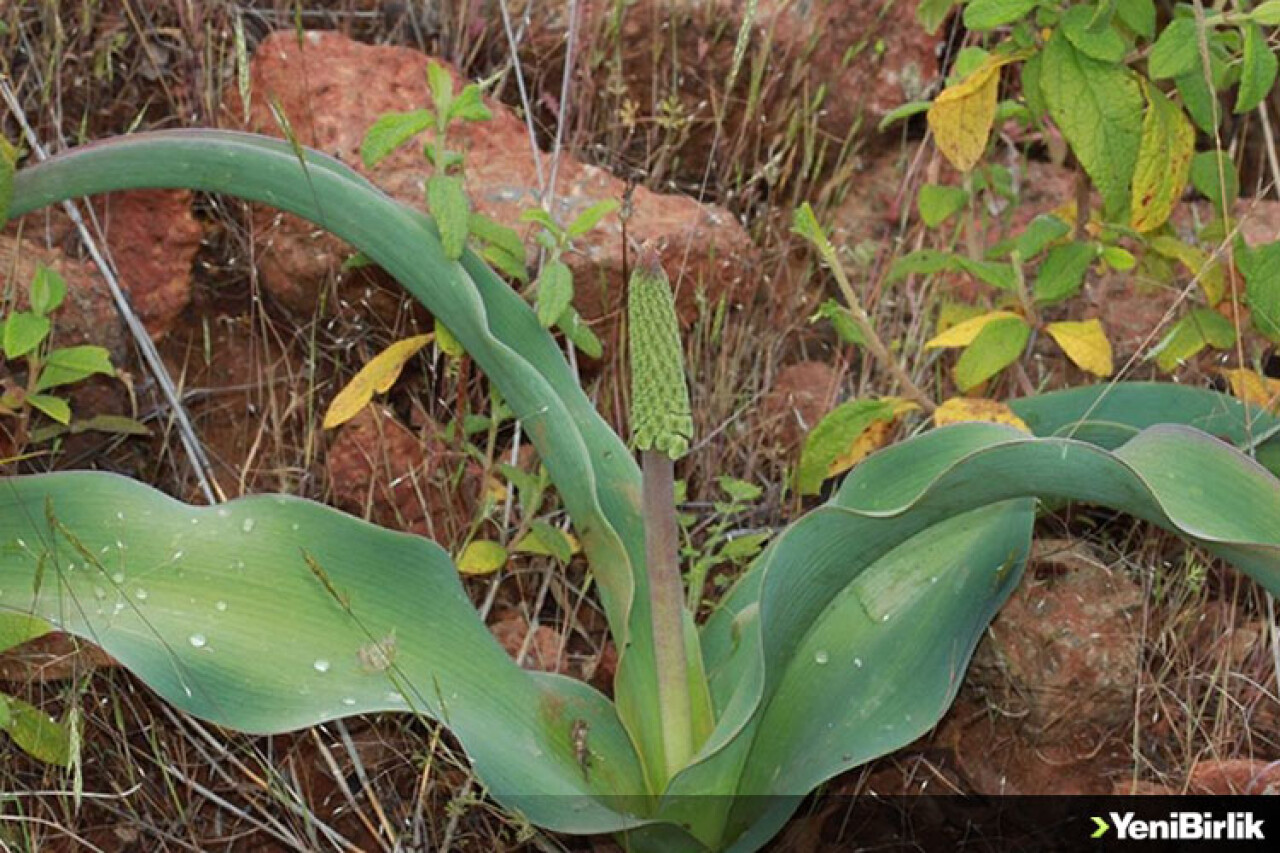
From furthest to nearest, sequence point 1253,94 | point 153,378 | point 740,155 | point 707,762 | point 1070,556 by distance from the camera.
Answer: point 740,155
point 153,378
point 1070,556
point 1253,94
point 707,762

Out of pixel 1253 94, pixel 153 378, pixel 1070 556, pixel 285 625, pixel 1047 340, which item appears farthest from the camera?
pixel 1047 340

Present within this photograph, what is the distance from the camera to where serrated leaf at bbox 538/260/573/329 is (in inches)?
76.0

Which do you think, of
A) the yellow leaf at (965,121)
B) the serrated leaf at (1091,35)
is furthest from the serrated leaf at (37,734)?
the serrated leaf at (1091,35)

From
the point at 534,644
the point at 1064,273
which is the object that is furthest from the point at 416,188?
the point at 1064,273

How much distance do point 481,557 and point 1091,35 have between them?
3.18 feet

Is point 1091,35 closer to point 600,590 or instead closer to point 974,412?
point 974,412

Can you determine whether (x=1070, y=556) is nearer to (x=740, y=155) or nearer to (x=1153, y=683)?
(x=1153, y=683)

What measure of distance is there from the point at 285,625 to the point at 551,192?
31.7 inches

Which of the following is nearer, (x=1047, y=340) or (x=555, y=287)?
(x=555, y=287)

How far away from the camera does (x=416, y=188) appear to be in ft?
7.56

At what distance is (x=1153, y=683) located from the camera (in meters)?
1.99

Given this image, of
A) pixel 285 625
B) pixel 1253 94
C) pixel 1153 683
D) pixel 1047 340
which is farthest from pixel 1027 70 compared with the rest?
pixel 285 625

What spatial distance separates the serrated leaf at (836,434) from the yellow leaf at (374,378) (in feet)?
1.66

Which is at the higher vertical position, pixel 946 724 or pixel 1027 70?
pixel 1027 70
